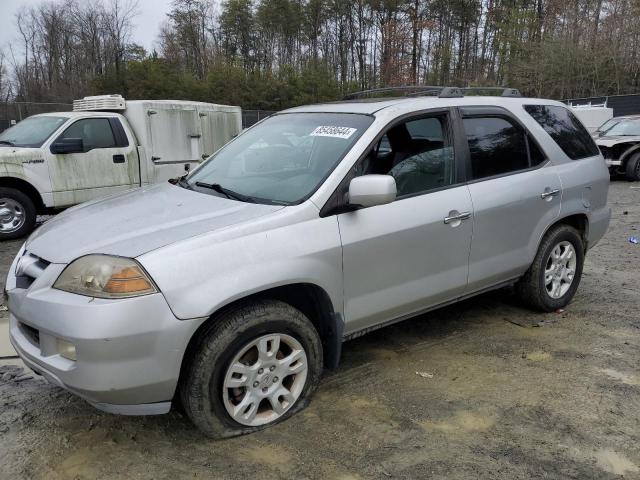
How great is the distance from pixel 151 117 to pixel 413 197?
6650 millimetres

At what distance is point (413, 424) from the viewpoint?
3.01 metres

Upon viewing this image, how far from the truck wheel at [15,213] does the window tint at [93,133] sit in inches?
42.9

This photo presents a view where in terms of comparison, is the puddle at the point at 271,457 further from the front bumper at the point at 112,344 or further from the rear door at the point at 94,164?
the rear door at the point at 94,164

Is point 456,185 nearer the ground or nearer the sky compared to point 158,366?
nearer the sky

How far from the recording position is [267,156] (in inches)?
144

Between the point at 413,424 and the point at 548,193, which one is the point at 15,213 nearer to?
the point at 413,424

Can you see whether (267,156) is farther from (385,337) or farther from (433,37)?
(433,37)

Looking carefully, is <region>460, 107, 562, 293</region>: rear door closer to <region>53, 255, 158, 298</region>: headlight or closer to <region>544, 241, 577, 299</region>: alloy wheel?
<region>544, 241, 577, 299</region>: alloy wheel

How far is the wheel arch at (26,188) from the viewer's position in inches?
305

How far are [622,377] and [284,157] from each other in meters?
2.61

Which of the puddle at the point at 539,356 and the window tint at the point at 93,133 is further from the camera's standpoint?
the window tint at the point at 93,133

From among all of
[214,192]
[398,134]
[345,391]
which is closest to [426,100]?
[398,134]

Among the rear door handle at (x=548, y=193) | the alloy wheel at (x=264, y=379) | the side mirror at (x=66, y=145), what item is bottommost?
the alloy wheel at (x=264, y=379)

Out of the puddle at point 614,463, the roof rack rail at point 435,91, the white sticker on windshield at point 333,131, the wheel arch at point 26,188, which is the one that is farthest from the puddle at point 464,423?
the wheel arch at point 26,188
